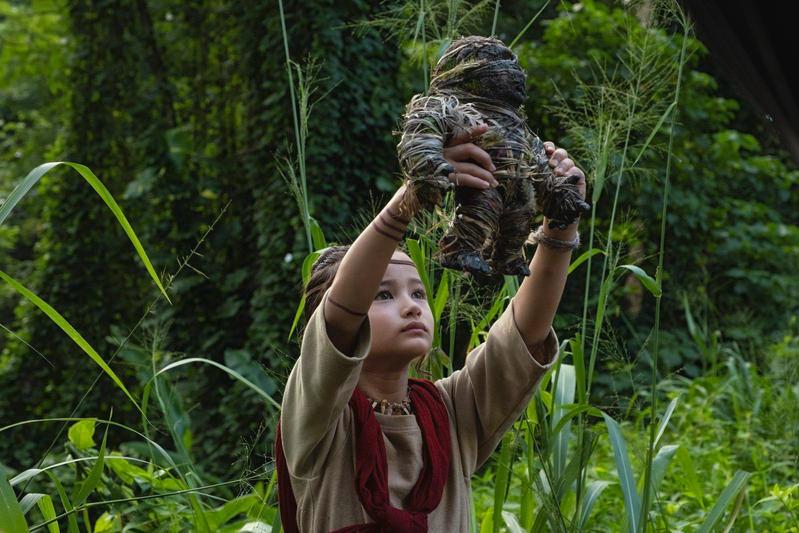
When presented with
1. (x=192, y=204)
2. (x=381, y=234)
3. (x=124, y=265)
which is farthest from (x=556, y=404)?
(x=124, y=265)

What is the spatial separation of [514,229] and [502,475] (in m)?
0.73

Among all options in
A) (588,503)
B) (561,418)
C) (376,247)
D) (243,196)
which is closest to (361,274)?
(376,247)

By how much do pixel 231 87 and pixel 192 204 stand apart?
763mm

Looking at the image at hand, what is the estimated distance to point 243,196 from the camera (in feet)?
19.6

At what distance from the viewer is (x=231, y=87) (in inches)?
245

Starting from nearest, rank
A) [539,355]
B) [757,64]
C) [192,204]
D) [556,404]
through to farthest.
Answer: [757,64] → [539,355] → [556,404] → [192,204]

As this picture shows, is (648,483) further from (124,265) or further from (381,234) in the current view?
(124,265)

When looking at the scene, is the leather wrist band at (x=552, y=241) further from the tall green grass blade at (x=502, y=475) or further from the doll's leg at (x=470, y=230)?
the tall green grass blade at (x=502, y=475)

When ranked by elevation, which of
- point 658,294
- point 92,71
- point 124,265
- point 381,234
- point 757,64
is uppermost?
point 757,64

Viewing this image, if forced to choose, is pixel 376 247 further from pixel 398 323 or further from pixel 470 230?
pixel 398 323

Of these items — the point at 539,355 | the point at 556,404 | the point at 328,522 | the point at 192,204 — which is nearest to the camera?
the point at 328,522

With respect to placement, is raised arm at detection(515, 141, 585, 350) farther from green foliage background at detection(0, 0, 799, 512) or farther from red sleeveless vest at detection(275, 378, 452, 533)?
green foliage background at detection(0, 0, 799, 512)

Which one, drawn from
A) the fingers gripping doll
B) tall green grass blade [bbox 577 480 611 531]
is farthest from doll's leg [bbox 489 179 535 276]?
tall green grass blade [bbox 577 480 611 531]

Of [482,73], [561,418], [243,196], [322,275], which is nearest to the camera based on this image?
[482,73]
